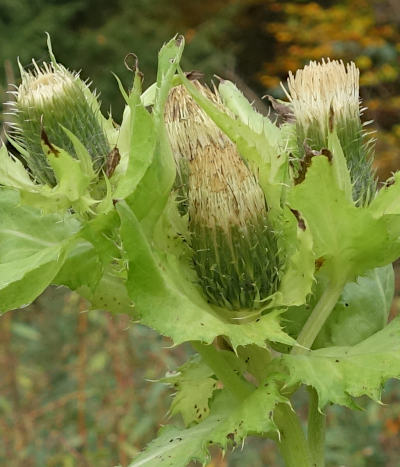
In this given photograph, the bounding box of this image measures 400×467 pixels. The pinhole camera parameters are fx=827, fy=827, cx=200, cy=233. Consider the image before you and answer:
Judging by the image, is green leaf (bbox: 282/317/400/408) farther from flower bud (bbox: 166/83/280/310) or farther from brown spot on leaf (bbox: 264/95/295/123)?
brown spot on leaf (bbox: 264/95/295/123)

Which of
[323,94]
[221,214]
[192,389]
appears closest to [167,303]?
[221,214]

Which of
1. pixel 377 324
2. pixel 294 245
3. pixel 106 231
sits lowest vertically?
pixel 377 324

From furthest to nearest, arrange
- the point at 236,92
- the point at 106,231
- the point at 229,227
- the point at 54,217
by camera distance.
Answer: the point at 236,92 < the point at 54,217 < the point at 229,227 < the point at 106,231

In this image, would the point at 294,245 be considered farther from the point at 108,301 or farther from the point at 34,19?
the point at 34,19

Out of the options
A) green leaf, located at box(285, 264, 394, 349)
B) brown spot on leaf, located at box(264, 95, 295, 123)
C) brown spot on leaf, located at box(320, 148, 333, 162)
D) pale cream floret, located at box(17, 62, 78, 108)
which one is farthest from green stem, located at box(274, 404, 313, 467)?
pale cream floret, located at box(17, 62, 78, 108)

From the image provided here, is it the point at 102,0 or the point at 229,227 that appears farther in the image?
the point at 102,0

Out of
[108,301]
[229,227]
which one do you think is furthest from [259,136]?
[108,301]
